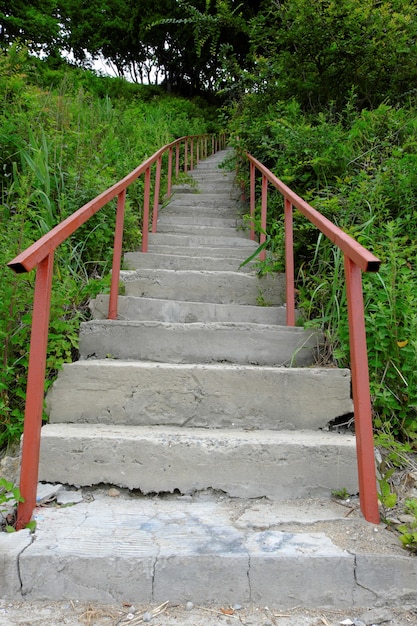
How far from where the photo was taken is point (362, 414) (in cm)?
165

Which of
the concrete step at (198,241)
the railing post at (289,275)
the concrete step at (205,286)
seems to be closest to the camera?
the railing post at (289,275)

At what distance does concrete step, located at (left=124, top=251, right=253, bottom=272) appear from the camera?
3.71 m

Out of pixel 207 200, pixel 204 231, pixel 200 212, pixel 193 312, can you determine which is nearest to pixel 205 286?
pixel 193 312

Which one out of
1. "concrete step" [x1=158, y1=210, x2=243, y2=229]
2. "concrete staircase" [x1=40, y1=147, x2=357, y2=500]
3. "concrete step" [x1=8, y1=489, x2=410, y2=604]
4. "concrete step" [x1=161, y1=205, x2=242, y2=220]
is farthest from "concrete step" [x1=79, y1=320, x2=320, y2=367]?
"concrete step" [x1=161, y1=205, x2=242, y2=220]

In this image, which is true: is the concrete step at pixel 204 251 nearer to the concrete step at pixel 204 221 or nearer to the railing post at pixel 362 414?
the concrete step at pixel 204 221

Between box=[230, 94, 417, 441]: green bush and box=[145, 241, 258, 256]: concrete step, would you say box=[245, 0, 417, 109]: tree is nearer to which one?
box=[230, 94, 417, 441]: green bush

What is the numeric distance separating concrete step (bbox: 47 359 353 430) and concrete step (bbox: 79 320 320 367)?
1.20ft

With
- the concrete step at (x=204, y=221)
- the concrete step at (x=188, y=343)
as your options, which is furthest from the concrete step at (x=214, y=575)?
the concrete step at (x=204, y=221)

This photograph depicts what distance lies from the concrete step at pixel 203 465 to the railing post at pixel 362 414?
0.23 meters

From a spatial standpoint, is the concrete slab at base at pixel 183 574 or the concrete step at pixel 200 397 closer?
the concrete slab at base at pixel 183 574

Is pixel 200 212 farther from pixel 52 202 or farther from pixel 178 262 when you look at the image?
pixel 52 202

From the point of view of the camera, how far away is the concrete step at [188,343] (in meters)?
2.62

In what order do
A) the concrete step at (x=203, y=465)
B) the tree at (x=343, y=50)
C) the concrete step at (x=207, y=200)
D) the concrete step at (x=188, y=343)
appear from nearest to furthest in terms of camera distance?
1. the concrete step at (x=203, y=465)
2. the concrete step at (x=188, y=343)
3. the tree at (x=343, y=50)
4. the concrete step at (x=207, y=200)

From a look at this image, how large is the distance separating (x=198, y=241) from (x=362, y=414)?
10.4 feet
